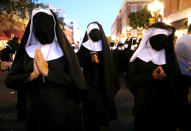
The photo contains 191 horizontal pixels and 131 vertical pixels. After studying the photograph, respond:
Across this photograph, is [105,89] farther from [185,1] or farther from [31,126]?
[185,1]

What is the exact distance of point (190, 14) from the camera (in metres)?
16.3

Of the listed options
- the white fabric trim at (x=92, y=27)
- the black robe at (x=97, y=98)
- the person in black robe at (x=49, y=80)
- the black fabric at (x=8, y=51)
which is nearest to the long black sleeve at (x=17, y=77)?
the person in black robe at (x=49, y=80)

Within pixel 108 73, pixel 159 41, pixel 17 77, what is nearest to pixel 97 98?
pixel 108 73

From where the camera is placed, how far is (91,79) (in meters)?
3.69

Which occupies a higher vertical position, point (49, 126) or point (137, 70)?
point (137, 70)

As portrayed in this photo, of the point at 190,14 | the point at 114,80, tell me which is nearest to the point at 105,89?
the point at 114,80

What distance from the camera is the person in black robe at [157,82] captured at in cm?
267

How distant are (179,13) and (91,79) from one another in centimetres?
1925

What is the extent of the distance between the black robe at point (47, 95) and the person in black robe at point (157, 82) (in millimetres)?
1246

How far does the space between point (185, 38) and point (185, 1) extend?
17.1m

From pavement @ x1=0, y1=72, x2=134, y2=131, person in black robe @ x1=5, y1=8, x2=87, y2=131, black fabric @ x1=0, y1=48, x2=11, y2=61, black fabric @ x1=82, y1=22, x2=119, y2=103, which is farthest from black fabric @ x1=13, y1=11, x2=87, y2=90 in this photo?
black fabric @ x1=0, y1=48, x2=11, y2=61

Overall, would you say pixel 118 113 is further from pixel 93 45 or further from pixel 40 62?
pixel 40 62

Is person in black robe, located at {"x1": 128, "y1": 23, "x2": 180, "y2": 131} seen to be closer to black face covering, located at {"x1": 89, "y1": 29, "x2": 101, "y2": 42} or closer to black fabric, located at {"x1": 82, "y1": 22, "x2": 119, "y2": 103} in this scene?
black fabric, located at {"x1": 82, "y1": 22, "x2": 119, "y2": 103}

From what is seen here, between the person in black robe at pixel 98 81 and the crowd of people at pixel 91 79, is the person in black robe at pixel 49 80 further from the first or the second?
the person in black robe at pixel 98 81
